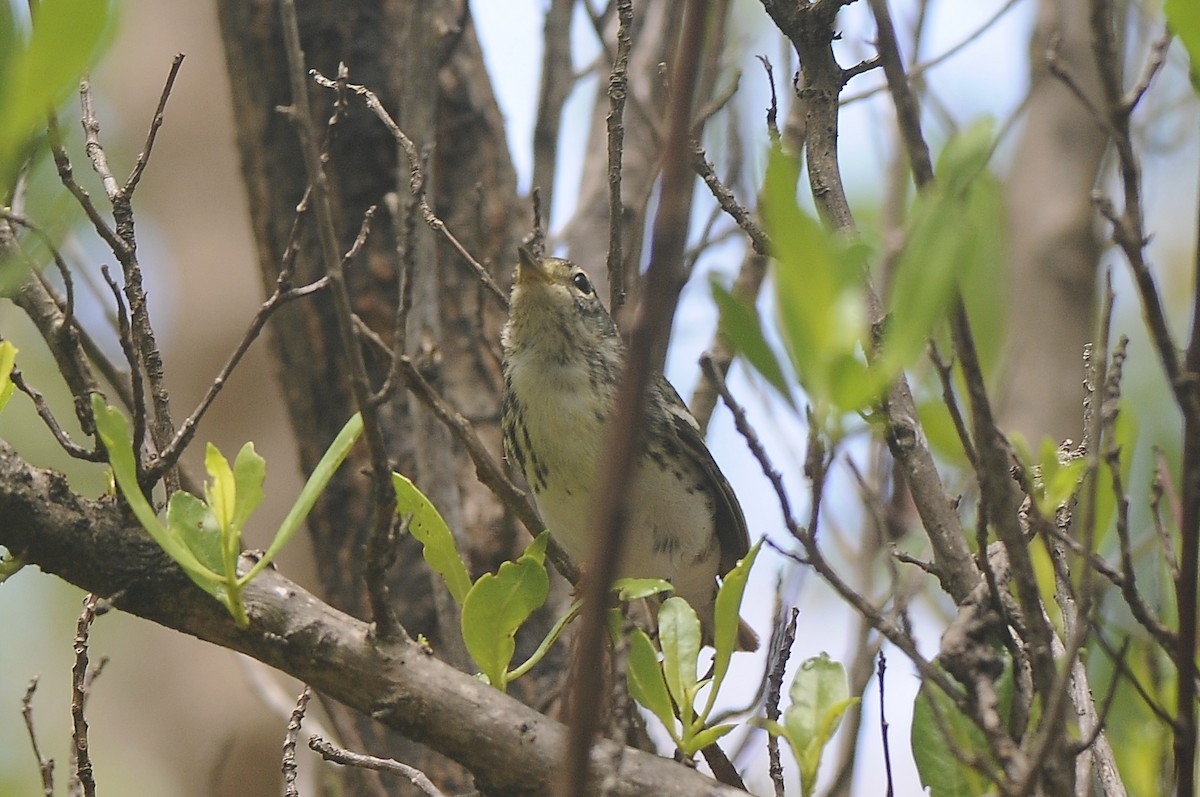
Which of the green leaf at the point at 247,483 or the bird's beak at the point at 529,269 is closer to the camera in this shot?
the green leaf at the point at 247,483

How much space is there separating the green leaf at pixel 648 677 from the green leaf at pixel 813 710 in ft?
0.50

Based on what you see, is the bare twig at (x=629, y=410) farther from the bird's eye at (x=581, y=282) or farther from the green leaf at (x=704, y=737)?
the bird's eye at (x=581, y=282)

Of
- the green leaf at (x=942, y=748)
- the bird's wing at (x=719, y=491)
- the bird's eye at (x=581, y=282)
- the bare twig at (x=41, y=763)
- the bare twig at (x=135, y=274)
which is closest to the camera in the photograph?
the green leaf at (x=942, y=748)

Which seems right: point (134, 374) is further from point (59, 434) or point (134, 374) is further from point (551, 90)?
point (551, 90)

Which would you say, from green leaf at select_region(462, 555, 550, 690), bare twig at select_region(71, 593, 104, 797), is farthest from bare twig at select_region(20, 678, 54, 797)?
green leaf at select_region(462, 555, 550, 690)

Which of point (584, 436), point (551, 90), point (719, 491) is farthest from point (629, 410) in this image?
point (551, 90)

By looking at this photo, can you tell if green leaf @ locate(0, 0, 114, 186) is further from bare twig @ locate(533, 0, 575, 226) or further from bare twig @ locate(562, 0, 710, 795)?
bare twig @ locate(533, 0, 575, 226)

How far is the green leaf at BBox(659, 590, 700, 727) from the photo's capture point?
1.53m

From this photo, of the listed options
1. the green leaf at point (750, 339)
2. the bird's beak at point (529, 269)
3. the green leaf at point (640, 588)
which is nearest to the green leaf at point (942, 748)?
the green leaf at point (640, 588)

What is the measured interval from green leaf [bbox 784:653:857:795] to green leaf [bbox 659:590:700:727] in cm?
13

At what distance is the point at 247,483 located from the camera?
1.45 metres

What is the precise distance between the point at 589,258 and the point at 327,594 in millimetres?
1239

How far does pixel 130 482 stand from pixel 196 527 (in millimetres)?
113

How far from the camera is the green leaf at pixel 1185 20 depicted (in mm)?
1116
